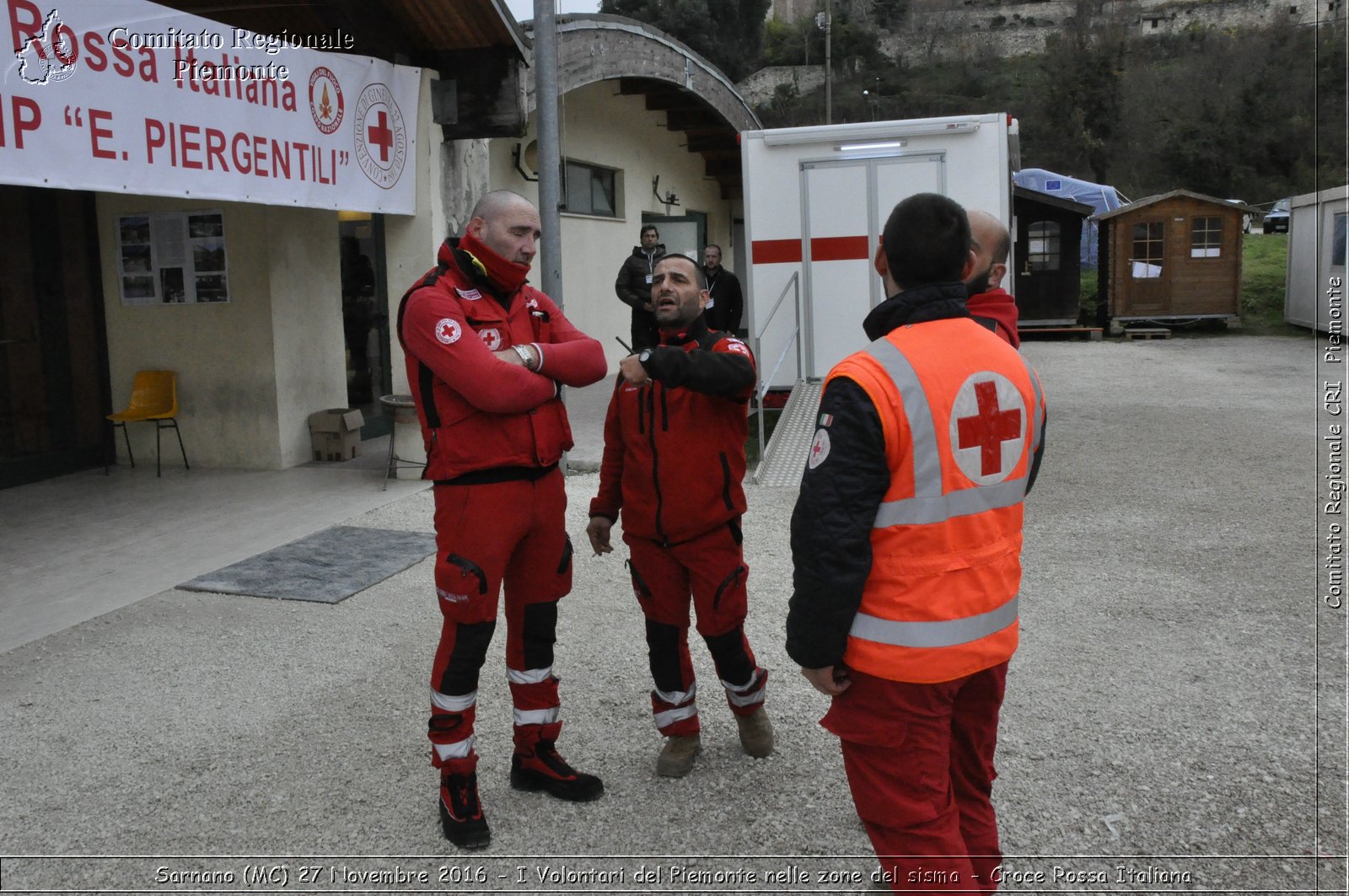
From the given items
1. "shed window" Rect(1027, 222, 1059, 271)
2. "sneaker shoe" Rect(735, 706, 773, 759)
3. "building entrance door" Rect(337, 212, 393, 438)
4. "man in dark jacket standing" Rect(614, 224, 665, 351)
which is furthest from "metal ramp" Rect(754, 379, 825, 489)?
"shed window" Rect(1027, 222, 1059, 271)

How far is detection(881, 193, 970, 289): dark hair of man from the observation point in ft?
7.14

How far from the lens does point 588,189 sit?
14.4 meters

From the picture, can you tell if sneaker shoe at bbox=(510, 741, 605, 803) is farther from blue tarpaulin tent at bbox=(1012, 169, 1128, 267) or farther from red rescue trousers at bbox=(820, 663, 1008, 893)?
blue tarpaulin tent at bbox=(1012, 169, 1128, 267)

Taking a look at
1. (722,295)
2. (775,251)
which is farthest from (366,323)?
(775,251)

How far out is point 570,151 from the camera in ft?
44.4

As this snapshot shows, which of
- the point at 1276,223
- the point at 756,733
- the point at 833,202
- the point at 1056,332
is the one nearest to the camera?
the point at 756,733

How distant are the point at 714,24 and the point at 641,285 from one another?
189ft

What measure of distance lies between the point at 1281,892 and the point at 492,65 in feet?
23.0

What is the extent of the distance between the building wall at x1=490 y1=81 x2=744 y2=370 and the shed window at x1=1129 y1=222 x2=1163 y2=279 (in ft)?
26.1

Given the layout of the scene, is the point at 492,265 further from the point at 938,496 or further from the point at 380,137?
the point at 380,137

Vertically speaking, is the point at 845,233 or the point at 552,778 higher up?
the point at 845,233

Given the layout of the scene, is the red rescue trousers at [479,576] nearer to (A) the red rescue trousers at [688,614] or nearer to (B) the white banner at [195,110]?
(A) the red rescue trousers at [688,614]

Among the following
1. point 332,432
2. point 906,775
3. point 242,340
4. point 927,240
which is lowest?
point 906,775

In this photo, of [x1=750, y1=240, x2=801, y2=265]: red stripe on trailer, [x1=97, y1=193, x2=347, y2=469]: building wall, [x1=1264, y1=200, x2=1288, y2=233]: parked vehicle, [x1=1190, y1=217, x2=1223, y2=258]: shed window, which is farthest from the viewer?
[x1=1264, y1=200, x2=1288, y2=233]: parked vehicle
